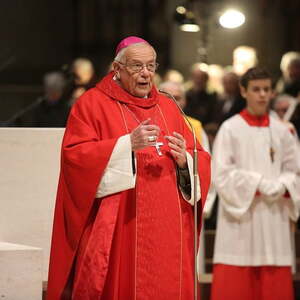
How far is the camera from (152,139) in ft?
17.2

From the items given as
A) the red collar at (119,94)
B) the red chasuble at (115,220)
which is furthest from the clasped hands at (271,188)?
the red collar at (119,94)

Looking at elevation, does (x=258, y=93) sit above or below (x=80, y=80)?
above

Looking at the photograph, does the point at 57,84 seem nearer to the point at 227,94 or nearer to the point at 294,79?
the point at 227,94

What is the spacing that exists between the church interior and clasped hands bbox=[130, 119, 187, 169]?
1.20 metres

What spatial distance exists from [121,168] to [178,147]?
35cm

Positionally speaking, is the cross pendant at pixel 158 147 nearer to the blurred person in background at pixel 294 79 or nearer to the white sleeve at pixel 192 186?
the white sleeve at pixel 192 186

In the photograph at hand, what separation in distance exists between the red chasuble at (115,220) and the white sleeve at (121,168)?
0.04 m

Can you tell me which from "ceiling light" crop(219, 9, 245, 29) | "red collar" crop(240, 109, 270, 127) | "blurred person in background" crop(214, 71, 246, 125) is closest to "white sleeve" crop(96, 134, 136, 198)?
"red collar" crop(240, 109, 270, 127)

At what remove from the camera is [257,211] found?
25.5ft

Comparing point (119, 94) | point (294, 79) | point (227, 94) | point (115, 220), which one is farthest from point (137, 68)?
point (294, 79)

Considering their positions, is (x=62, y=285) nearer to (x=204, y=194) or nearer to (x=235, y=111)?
(x=204, y=194)

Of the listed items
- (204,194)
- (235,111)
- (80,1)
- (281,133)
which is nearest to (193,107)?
(235,111)

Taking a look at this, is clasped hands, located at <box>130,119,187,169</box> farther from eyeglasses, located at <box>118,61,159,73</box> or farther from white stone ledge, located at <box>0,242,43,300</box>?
white stone ledge, located at <box>0,242,43,300</box>

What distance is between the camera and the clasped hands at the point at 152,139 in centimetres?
523
